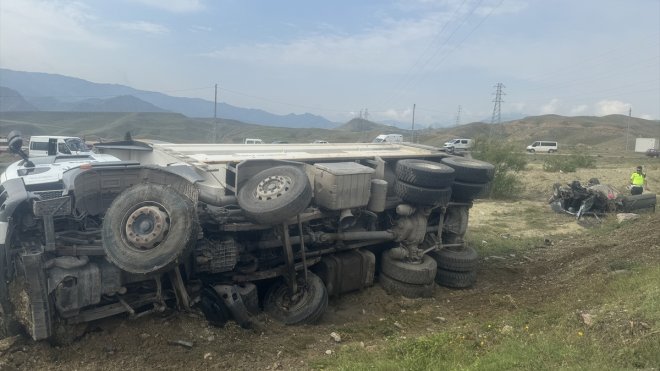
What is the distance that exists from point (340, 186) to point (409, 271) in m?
1.84

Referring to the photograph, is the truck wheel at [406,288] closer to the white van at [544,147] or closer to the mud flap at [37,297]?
the mud flap at [37,297]

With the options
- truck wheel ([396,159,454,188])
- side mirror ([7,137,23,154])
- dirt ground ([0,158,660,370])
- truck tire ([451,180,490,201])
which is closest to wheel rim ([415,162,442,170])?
truck wheel ([396,159,454,188])

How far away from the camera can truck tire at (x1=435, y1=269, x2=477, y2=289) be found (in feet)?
25.6

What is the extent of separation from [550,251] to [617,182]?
13099mm

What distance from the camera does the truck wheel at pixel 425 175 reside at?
6969mm

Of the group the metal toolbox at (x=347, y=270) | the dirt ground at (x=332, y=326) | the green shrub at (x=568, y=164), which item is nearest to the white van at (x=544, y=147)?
the green shrub at (x=568, y=164)

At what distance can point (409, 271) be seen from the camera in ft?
23.1

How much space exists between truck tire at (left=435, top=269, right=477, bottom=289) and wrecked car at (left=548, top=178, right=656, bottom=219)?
7320mm

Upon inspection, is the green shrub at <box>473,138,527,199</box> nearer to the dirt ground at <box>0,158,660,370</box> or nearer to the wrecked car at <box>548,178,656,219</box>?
the wrecked car at <box>548,178,656,219</box>

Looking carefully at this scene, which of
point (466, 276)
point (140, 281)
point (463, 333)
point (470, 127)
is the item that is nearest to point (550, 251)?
point (466, 276)

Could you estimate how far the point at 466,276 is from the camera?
783cm

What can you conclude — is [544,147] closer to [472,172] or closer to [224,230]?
[472,172]

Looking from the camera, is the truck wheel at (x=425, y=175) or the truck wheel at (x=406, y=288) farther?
the truck wheel at (x=406, y=288)

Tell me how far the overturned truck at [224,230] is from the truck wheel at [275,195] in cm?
2
